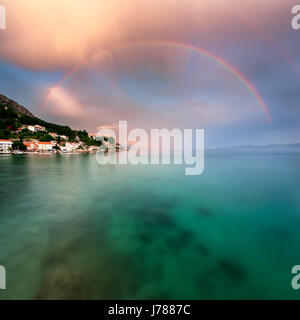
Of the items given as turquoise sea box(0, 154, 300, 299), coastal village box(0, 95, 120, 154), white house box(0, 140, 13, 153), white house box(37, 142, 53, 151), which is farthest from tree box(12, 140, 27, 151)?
turquoise sea box(0, 154, 300, 299)

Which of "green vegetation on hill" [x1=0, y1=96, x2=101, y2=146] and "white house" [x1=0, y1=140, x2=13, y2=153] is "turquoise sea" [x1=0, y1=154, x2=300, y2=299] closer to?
"white house" [x1=0, y1=140, x2=13, y2=153]

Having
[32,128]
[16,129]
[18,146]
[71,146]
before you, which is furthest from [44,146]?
[32,128]

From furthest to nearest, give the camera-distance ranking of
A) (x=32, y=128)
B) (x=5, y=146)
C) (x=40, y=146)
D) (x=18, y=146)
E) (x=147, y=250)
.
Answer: (x=32, y=128) → (x=40, y=146) → (x=18, y=146) → (x=5, y=146) → (x=147, y=250)

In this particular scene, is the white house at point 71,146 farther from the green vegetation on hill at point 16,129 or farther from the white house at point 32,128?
the white house at point 32,128

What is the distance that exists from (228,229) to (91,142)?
13424 cm

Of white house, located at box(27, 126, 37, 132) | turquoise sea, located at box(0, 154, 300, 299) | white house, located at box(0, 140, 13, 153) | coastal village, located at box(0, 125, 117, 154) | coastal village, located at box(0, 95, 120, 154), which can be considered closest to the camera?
turquoise sea, located at box(0, 154, 300, 299)

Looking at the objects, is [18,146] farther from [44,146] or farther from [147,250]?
[147,250]

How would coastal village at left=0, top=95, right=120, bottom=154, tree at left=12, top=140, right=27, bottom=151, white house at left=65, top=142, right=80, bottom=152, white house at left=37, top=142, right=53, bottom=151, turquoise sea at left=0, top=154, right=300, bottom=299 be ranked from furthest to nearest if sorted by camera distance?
white house at left=65, top=142, right=80, bottom=152 < white house at left=37, top=142, right=53, bottom=151 < coastal village at left=0, top=95, right=120, bottom=154 < tree at left=12, top=140, right=27, bottom=151 < turquoise sea at left=0, top=154, right=300, bottom=299

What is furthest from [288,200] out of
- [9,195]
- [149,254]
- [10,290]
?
[9,195]

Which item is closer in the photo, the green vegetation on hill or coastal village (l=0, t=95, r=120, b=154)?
coastal village (l=0, t=95, r=120, b=154)

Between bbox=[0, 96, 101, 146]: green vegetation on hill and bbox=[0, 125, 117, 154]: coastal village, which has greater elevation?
bbox=[0, 96, 101, 146]: green vegetation on hill

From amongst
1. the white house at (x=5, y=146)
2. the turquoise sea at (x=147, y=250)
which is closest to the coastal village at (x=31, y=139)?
the white house at (x=5, y=146)

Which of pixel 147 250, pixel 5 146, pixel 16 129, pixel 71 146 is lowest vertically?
pixel 147 250

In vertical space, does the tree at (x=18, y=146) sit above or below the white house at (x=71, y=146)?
below
